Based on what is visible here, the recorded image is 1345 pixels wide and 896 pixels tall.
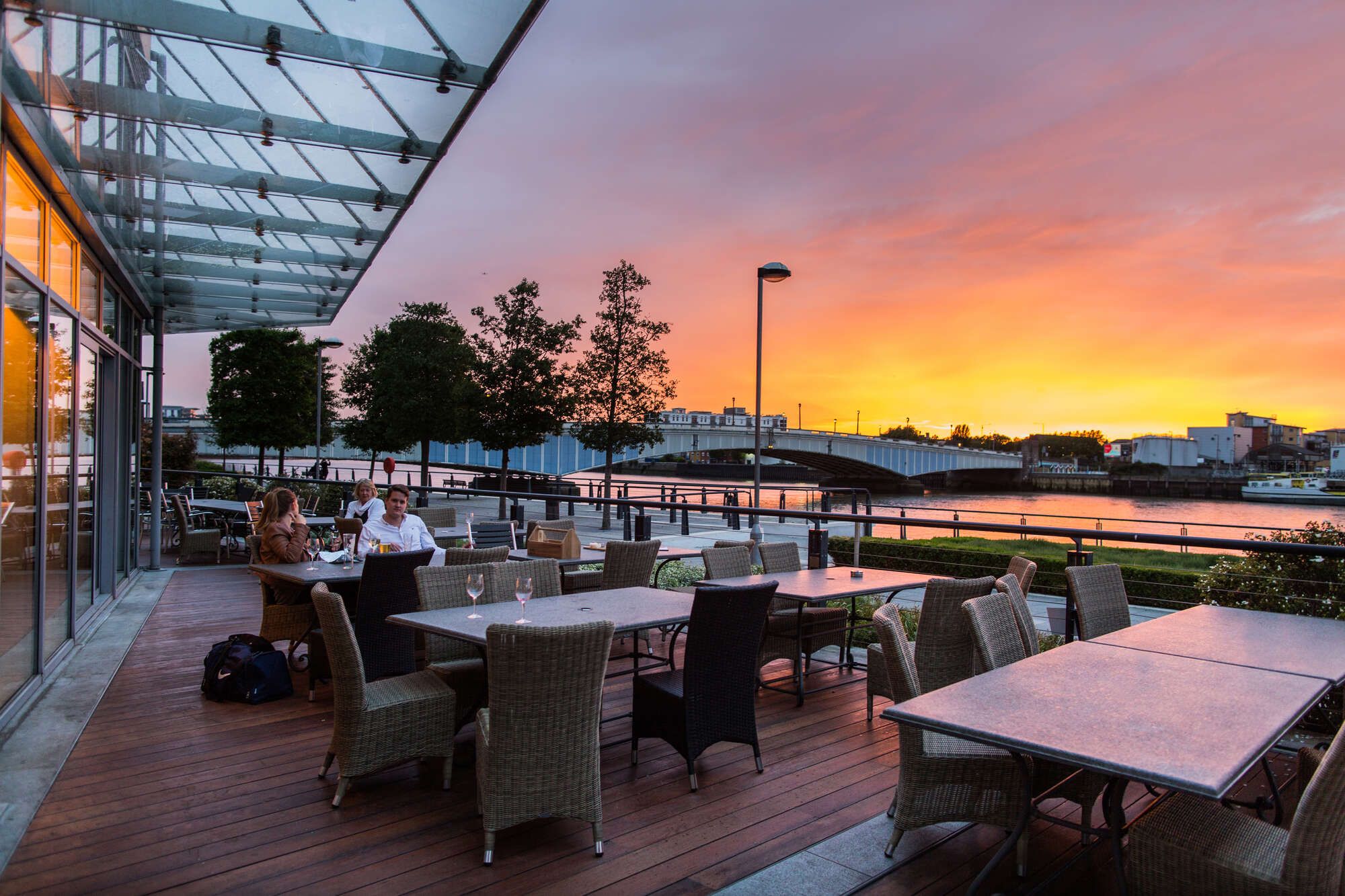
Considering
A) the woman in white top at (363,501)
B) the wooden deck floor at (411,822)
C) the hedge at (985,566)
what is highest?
the woman in white top at (363,501)

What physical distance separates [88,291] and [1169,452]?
58222 mm

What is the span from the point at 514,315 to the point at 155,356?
1202cm

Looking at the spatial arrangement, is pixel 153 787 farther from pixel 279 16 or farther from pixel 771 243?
pixel 771 243

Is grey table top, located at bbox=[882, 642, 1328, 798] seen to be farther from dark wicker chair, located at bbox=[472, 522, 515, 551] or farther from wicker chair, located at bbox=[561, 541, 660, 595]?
dark wicker chair, located at bbox=[472, 522, 515, 551]

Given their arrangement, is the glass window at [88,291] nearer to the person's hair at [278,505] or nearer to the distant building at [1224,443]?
the person's hair at [278,505]

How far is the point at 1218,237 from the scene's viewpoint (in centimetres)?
1329

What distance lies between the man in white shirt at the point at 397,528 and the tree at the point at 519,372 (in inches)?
605

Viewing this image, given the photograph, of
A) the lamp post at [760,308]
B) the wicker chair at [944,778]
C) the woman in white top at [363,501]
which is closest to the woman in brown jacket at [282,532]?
the woman in white top at [363,501]

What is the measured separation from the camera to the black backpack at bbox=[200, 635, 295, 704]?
4.72 meters

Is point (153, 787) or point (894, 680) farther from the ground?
point (894, 680)

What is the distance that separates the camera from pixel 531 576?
4422mm

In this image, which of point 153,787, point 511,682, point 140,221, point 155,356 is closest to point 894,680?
point 511,682

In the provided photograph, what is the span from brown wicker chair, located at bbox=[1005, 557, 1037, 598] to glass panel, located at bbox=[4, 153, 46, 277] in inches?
212

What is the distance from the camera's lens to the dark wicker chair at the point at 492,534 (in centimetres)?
763
